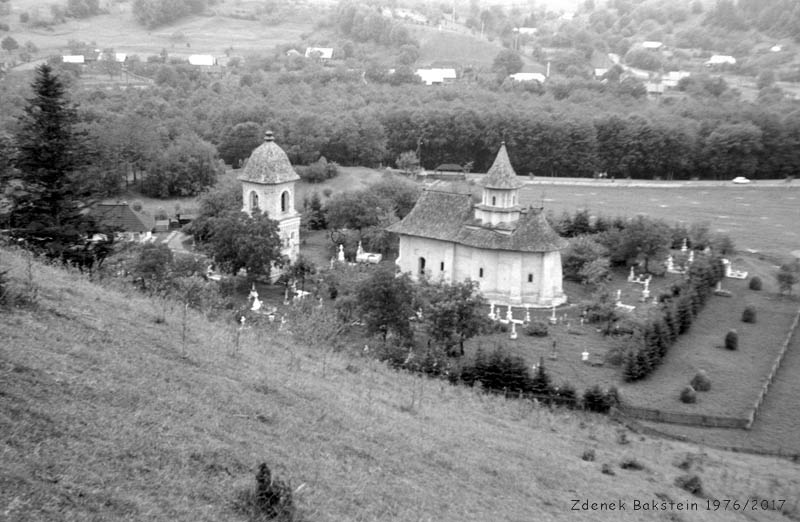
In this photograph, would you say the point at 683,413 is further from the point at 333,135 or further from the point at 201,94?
the point at 201,94

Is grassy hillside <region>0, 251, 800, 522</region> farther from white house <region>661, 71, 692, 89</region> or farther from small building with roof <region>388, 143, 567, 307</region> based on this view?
white house <region>661, 71, 692, 89</region>

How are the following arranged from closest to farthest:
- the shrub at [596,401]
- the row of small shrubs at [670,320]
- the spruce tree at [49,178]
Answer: the spruce tree at [49,178] → the shrub at [596,401] → the row of small shrubs at [670,320]

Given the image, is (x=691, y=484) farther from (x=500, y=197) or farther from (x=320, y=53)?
(x=320, y=53)

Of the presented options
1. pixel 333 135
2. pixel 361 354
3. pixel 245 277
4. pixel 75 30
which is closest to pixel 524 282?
pixel 245 277

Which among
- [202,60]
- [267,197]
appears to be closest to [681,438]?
[267,197]

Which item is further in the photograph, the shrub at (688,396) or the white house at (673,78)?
A: the white house at (673,78)

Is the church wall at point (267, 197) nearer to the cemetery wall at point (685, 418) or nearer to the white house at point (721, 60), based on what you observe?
the cemetery wall at point (685, 418)

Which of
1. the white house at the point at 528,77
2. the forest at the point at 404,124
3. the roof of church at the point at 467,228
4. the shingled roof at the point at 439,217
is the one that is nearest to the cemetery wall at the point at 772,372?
the roof of church at the point at 467,228
